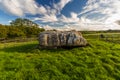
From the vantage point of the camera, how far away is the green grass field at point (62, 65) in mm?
16078

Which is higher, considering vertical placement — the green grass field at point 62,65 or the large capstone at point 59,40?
the large capstone at point 59,40

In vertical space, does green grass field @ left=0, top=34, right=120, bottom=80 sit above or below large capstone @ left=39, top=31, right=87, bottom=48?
below

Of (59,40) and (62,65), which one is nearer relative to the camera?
(62,65)

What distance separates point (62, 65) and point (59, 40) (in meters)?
6.67

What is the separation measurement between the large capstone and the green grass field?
1190mm

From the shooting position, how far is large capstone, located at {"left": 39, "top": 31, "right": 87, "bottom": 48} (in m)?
23.7

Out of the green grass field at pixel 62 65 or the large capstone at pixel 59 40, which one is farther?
the large capstone at pixel 59 40

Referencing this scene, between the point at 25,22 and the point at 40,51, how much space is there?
88.4 m

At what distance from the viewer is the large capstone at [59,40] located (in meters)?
23.7

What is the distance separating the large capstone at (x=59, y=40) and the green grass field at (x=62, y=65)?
1.19 metres

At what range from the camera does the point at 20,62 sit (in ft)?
60.1

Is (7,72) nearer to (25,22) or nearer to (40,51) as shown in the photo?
(40,51)

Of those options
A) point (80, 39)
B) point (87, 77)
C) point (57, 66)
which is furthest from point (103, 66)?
point (80, 39)

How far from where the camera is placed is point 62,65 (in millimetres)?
17969
